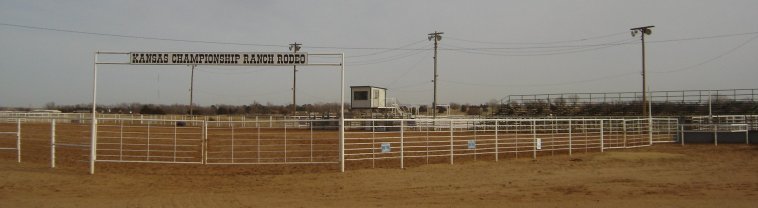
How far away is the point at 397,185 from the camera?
1272cm

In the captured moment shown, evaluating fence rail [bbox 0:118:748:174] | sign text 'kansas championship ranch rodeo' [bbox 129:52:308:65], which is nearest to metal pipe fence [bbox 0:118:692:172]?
fence rail [bbox 0:118:748:174]

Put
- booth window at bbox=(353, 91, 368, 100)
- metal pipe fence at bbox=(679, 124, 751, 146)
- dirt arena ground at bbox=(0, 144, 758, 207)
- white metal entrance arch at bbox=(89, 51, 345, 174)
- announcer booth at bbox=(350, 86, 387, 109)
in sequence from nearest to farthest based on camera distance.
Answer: dirt arena ground at bbox=(0, 144, 758, 207)
white metal entrance arch at bbox=(89, 51, 345, 174)
metal pipe fence at bbox=(679, 124, 751, 146)
announcer booth at bbox=(350, 86, 387, 109)
booth window at bbox=(353, 91, 368, 100)

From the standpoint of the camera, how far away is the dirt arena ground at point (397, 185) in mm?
10250

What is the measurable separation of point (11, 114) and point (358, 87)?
32319mm

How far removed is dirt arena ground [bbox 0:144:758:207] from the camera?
10250 mm

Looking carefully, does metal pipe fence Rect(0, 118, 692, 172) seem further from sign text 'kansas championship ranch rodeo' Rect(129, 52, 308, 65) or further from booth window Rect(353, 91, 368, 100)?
booth window Rect(353, 91, 368, 100)

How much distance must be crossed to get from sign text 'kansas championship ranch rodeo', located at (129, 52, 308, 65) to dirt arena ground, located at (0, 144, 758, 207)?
292 cm

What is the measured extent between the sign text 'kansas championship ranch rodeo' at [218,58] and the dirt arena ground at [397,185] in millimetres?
2924

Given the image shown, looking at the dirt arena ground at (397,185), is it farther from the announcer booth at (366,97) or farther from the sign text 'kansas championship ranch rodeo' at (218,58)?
the announcer booth at (366,97)

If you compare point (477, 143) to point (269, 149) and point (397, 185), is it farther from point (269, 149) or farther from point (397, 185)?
point (397, 185)

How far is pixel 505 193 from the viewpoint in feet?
37.2

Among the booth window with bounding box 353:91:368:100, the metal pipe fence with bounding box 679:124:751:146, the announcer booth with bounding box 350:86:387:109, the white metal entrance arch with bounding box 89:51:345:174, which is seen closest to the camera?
the white metal entrance arch with bounding box 89:51:345:174

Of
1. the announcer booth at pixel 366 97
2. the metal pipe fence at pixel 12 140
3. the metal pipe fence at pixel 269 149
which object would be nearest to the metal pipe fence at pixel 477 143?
the metal pipe fence at pixel 269 149

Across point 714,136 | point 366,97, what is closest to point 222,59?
point 714,136
